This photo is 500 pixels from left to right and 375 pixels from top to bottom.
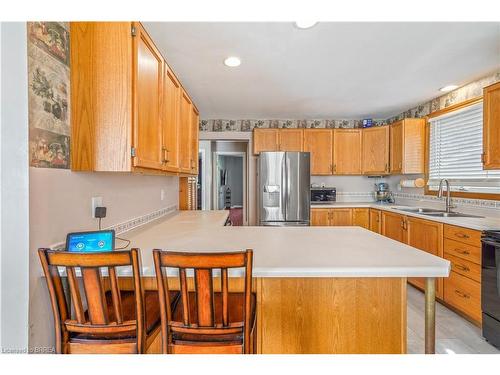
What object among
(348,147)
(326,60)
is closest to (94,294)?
(326,60)

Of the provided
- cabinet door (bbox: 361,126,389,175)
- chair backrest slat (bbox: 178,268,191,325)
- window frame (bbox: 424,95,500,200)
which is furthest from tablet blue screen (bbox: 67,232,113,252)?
cabinet door (bbox: 361,126,389,175)

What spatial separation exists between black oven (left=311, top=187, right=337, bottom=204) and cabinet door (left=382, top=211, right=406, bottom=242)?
868mm

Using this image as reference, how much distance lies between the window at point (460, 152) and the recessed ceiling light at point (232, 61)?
8.56 feet

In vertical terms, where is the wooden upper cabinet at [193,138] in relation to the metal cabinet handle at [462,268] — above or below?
above

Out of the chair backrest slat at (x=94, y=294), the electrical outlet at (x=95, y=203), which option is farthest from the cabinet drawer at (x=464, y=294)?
the electrical outlet at (x=95, y=203)

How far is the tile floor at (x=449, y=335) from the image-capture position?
6.86 ft

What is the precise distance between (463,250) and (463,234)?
14cm

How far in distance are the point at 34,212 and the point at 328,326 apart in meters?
1.41

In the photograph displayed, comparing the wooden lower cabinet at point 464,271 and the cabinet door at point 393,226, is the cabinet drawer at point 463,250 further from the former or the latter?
the cabinet door at point 393,226

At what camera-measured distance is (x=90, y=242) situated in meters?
1.32

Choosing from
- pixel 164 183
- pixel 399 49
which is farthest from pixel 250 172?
pixel 399 49

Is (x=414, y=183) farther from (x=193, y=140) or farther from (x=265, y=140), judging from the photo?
(x=193, y=140)

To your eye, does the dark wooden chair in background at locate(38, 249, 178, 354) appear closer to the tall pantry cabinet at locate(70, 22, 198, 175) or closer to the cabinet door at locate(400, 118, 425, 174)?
the tall pantry cabinet at locate(70, 22, 198, 175)
